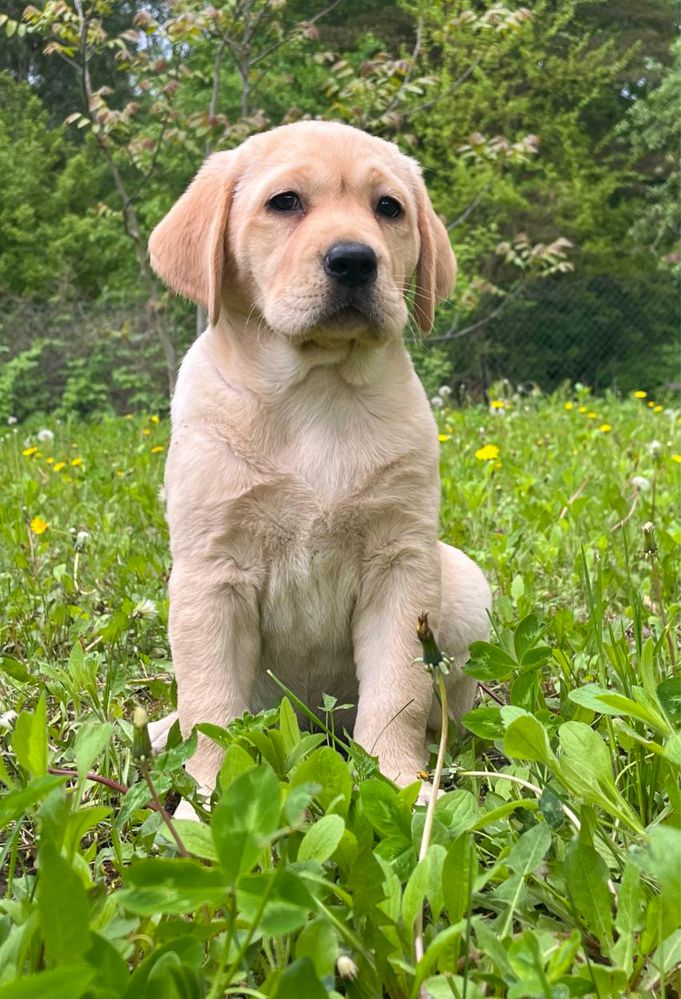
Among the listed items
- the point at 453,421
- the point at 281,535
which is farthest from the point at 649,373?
the point at 281,535

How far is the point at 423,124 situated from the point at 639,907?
18.2m

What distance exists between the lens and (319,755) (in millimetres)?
1253

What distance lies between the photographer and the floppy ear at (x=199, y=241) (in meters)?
2.18

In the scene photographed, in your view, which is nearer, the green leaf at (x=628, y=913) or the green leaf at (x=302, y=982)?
the green leaf at (x=302, y=982)

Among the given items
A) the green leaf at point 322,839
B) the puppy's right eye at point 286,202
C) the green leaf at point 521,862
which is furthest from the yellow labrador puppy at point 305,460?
the green leaf at point 322,839

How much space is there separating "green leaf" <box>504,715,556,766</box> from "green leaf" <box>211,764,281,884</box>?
444mm

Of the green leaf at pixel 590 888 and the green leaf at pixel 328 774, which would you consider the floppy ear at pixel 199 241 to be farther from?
the green leaf at pixel 590 888

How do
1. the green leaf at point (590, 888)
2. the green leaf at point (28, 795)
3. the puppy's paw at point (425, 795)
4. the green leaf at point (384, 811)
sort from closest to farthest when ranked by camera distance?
1. the green leaf at point (28, 795)
2. the green leaf at point (590, 888)
3. the green leaf at point (384, 811)
4. the puppy's paw at point (425, 795)

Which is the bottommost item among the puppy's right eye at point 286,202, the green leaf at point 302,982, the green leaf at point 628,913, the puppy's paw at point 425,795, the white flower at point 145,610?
the white flower at point 145,610

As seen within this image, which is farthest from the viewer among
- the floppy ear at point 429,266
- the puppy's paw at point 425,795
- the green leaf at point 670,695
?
the floppy ear at point 429,266

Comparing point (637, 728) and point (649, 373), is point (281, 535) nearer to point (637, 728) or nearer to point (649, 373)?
point (637, 728)

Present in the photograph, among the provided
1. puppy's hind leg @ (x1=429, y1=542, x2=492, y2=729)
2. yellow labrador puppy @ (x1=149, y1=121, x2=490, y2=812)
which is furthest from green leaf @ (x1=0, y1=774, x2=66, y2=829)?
puppy's hind leg @ (x1=429, y1=542, x2=492, y2=729)

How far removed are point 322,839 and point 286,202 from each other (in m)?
1.53

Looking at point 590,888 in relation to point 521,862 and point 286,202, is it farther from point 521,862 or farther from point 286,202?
point 286,202
